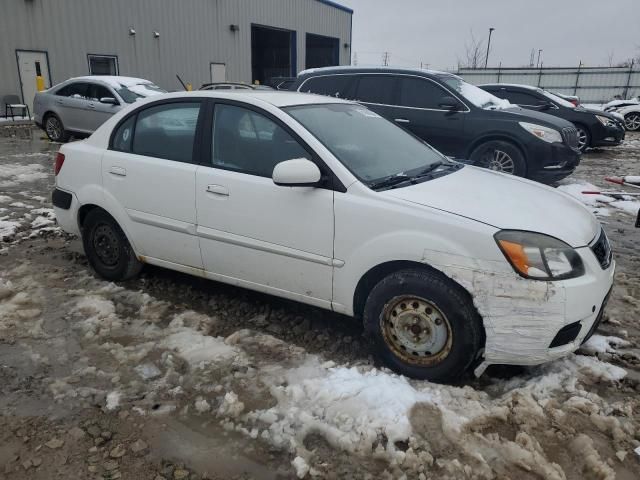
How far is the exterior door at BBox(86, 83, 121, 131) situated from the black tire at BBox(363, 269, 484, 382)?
10439 mm

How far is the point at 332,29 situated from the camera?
104ft

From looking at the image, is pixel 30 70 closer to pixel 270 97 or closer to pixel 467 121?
pixel 467 121

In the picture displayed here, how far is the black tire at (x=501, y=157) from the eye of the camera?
7496mm

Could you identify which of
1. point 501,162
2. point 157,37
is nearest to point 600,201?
point 501,162

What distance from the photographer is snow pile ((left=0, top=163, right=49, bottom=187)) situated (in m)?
8.22

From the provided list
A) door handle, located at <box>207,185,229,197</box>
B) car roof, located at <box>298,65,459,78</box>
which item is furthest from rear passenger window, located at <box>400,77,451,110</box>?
door handle, located at <box>207,185,229,197</box>

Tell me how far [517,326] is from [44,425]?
250cm

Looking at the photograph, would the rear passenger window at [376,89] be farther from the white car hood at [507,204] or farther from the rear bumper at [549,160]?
the white car hood at [507,204]

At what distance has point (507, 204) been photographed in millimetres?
3020

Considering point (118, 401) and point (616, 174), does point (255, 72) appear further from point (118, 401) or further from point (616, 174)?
point (118, 401)

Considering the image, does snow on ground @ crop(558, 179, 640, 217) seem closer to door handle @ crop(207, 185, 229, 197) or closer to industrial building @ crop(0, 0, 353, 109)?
door handle @ crop(207, 185, 229, 197)

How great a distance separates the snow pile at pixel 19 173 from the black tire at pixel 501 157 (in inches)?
276

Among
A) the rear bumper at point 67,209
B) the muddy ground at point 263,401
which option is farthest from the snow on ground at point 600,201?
the rear bumper at point 67,209

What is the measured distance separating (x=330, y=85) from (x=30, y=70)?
1457 centimetres
